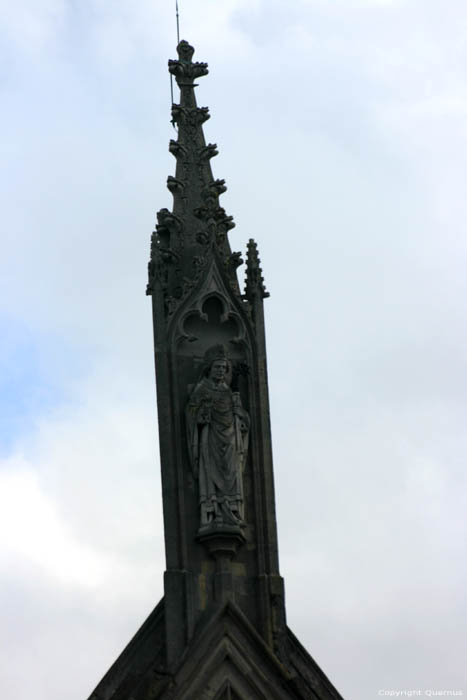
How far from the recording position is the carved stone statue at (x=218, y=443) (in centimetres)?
2345

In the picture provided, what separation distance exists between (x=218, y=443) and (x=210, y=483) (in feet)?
1.90

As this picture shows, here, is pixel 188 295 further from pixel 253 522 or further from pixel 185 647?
pixel 185 647

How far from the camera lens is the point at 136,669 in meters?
22.9

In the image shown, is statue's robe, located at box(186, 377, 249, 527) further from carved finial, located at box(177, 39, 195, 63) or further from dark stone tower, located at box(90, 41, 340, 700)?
carved finial, located at box(177, 39, 195, 63)

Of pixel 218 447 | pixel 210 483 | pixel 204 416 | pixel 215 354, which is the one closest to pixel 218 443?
pixel 218 447

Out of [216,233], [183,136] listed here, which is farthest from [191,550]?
[183,136]

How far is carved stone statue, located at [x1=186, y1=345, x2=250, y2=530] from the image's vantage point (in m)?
23.5

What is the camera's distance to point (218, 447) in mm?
23734

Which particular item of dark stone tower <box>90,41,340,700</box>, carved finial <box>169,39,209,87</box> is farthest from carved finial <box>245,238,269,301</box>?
carved finial <box>169,39,209,87</box>

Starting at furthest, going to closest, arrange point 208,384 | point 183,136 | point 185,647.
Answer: point 183,136, point 208,384, point 185,647

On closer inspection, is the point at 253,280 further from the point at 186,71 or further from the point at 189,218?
the point at 186,71

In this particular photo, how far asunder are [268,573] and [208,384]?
2.72m

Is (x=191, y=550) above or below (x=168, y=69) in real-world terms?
below

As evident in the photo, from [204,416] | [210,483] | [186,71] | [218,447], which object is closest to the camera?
[210,483]
